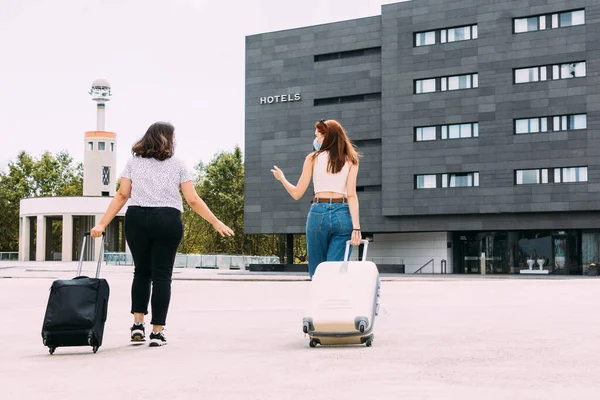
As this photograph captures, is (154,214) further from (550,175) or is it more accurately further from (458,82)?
(458,82)

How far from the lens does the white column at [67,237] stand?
80.1 meters

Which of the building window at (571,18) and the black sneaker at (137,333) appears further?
the building window at (571,18)

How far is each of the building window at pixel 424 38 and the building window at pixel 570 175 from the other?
1170 centimetres

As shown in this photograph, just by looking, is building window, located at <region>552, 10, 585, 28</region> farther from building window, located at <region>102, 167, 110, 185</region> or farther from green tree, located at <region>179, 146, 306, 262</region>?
building window, located at <region>102, 167, 110, 185</region>

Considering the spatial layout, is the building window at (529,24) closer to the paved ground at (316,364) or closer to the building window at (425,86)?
the building window at (425,86)

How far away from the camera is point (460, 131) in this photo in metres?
53.9

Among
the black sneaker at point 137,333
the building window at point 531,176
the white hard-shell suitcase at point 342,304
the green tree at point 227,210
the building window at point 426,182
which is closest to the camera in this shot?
the white hard-shell suitcase at point 342,304

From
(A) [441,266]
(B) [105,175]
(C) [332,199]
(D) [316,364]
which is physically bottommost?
(A) [441,266]

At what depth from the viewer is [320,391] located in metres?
4.84

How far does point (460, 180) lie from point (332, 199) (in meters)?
47.3

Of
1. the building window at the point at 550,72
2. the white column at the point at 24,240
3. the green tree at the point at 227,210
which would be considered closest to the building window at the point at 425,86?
the building window at the point at 550,72

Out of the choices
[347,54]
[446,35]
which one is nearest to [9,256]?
[347,54]

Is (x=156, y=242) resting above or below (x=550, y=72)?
below

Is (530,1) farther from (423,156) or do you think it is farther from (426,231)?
(426,231)
